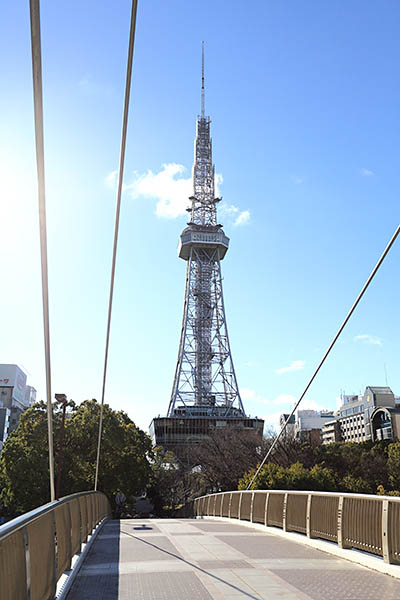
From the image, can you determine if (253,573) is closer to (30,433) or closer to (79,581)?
(79,581)

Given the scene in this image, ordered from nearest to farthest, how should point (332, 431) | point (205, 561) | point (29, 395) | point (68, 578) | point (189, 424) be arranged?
point (68, 578) < point (205, 561) < point (189, 424) < point (29, 395) < point (332, 431)

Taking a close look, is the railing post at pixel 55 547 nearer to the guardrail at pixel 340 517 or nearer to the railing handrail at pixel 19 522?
the railing handrail at pixel 19 522

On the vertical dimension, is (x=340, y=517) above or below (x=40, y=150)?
below

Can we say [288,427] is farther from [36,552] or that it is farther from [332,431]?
[36,552]

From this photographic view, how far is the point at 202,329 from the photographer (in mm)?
94438

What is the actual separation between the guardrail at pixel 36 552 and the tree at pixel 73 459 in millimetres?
25668

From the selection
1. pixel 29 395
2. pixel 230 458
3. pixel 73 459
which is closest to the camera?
pixel 73 459

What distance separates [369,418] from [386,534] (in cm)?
9981

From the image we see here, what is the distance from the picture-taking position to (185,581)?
604 cm

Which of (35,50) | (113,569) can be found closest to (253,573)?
(113,569)

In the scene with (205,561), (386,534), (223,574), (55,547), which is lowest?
(205,561)

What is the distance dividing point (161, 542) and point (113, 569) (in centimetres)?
322

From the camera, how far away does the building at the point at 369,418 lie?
85500 mm

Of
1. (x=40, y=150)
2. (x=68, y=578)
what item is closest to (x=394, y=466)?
(x=68, y=578)
